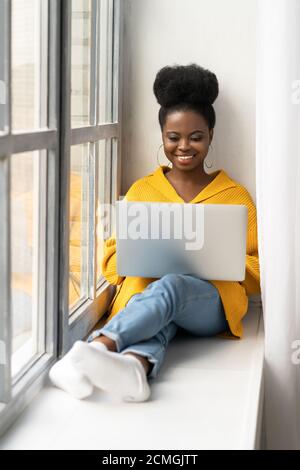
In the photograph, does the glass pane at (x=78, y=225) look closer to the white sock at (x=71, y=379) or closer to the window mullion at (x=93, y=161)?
the window mullion at (x=93, y=161)

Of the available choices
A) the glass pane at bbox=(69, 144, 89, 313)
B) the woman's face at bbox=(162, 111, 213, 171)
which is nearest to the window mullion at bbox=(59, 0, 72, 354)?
the glass pane at bbox=(69, 144, 89, 313)

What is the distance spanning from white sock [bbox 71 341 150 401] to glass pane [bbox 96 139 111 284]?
0.61m

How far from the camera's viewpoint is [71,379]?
4.94 feet

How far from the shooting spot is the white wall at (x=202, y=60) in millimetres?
2242

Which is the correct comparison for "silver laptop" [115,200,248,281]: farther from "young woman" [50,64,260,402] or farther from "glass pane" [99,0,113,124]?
"glass pane" [99,0,113,124]

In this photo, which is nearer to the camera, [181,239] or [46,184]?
[46,184]

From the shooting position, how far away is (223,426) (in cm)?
145

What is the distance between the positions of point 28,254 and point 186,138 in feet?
2.44

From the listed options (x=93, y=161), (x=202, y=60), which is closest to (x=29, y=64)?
(x=93, y=161)

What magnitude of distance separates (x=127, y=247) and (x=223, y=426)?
58 cm

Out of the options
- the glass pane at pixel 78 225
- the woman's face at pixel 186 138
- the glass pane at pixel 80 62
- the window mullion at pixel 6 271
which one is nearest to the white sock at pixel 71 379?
the window mullion at pixel 6 271

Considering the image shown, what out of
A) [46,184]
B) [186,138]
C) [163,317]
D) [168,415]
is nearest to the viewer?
[168,415]

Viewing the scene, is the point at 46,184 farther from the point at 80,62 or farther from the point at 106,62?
the point at 106,62
